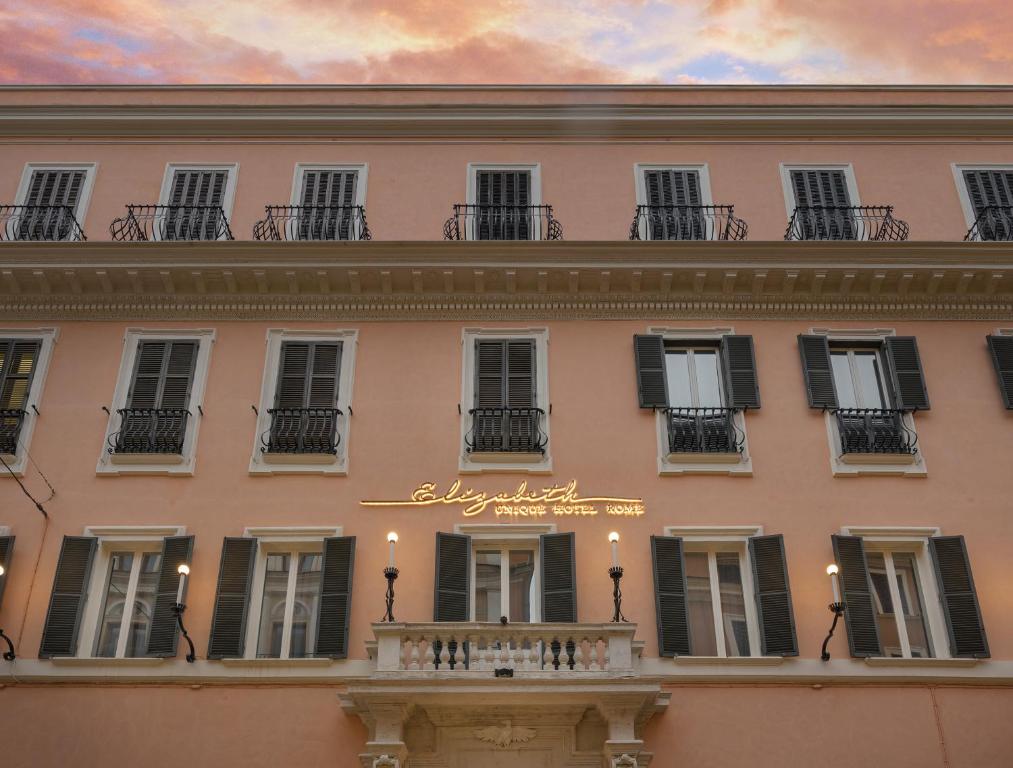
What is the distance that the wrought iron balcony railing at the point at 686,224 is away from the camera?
20.4 meters

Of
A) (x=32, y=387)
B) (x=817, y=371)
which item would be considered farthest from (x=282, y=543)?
(x=817, y=371)

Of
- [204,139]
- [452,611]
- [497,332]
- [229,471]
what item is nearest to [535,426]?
[497,332]

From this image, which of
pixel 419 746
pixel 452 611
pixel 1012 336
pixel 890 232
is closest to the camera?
pixel 419 746

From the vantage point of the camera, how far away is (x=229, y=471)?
17.6 meters

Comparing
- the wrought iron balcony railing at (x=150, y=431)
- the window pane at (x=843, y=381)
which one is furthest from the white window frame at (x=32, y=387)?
the window pane at (x=843, y=381)

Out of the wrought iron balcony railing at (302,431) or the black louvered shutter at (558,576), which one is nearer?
the black louvered shutter at (558,576)

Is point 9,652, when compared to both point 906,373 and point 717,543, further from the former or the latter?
point 906,373

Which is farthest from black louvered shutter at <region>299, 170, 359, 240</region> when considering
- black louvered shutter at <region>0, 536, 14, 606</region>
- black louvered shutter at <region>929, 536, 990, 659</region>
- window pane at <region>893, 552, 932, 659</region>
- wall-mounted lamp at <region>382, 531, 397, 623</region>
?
black louvered shutter at <region>929, 536, 990, 659</region>

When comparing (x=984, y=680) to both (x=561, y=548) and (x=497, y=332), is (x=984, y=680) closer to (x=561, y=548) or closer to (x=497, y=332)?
(x=561, y=548)

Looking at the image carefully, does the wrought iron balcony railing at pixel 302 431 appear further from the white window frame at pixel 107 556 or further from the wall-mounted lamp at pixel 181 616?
the wall-mounted lamp at pixel 181 616

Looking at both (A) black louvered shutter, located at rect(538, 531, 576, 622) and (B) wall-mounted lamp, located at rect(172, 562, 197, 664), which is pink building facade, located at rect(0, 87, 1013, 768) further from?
(B) wall-mounted lamp, located at rect(172, 562, 197, 664)

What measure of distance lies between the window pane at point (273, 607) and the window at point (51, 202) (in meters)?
7.98

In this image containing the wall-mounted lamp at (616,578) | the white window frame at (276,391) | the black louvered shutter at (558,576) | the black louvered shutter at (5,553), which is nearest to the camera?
the wall-mounted lamp at (616,578)

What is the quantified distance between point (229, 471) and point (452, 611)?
457cm
